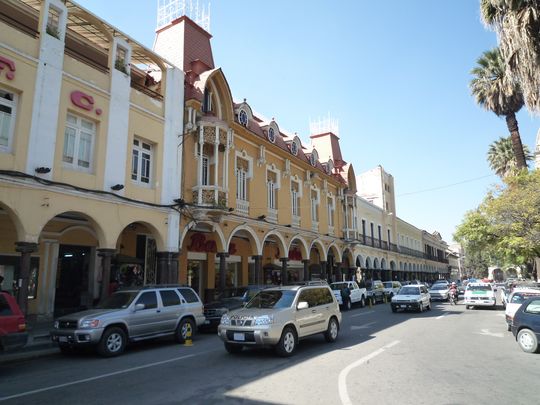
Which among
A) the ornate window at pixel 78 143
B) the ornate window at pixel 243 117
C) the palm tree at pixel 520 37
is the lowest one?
the ornate window at pixel 78 143

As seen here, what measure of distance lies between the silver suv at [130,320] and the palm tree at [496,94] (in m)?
24.7

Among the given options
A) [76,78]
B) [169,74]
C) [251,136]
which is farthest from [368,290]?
[76,78]

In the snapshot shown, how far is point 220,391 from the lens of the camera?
22.7 feet

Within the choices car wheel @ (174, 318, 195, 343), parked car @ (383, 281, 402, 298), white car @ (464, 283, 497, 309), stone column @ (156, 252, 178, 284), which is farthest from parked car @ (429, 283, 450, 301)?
car wheel @ (174, 318, 195, 343)

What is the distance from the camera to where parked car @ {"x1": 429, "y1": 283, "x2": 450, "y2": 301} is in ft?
108

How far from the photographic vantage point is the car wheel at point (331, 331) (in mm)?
12109

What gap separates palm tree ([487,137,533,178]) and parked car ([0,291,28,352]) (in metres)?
43.2

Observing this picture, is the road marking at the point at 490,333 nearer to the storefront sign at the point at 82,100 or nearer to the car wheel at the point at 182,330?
the car wheel at the point at 182,330

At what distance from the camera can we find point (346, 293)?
25969 millimetres

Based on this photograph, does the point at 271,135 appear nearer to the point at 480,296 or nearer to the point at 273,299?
the point at 480,296

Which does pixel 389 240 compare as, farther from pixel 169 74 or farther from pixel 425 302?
pixel 169 74

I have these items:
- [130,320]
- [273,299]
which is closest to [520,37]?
[273,299]

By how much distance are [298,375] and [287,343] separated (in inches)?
80.8

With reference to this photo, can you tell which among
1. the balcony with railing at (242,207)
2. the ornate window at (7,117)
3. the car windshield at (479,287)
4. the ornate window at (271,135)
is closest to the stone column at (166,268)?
the balcony with railing at (242,207)
